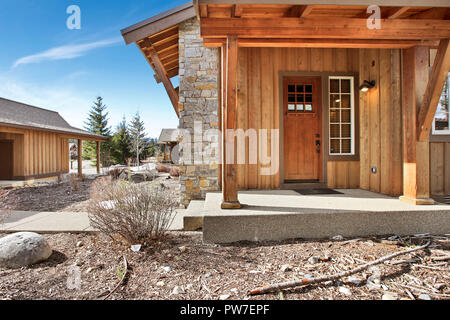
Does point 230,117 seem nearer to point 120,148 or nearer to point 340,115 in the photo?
point 340,115

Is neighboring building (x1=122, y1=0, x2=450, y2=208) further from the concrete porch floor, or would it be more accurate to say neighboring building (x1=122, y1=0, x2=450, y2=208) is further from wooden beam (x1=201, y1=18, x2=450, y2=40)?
the concrete porch floor

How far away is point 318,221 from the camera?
2777 mm

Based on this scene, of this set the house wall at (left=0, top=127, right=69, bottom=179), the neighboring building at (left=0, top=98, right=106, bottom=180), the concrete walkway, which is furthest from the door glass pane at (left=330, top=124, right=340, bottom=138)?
the house wall at (left=0, top=127, right=69, bottom=179)

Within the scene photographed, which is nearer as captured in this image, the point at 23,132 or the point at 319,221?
the point at 319,221

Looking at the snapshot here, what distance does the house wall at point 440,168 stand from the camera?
12.9 feet

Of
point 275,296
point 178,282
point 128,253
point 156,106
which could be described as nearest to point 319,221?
point 275,296

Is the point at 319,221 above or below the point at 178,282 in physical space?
above

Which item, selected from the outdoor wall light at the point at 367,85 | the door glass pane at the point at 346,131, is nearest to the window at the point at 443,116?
the outdoor wall light at the point at 367,85

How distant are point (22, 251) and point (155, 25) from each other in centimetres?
400

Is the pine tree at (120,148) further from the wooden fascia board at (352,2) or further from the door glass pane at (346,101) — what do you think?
the wooden fascia board at (352,2)

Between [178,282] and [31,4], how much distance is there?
28.9ft

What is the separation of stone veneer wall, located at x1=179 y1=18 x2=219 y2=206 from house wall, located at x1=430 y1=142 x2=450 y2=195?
12.7ft

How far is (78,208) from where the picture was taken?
4.71 meters

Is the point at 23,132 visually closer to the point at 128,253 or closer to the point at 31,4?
the point at 31,4
